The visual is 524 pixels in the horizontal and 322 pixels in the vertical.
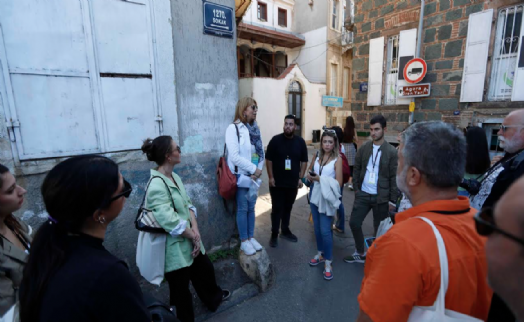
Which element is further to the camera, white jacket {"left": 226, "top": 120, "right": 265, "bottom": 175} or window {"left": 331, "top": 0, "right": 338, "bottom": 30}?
window {"left": 331, "top": 0, "right": 338, "bottom": 30}

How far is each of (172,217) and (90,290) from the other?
3.91 ft

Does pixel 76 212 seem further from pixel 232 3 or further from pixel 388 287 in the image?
pixel 232 3

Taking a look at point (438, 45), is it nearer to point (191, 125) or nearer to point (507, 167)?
point (507, 167)

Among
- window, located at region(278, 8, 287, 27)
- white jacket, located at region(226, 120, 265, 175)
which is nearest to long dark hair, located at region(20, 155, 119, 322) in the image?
white jacket, located at region(226, 120, 265, 175)

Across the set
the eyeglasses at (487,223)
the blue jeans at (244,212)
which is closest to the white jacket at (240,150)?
the blue jeans at (244,212)

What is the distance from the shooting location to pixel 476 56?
624 centimetres

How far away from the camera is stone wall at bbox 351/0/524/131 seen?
6.29 meters

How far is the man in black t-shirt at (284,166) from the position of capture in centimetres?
389

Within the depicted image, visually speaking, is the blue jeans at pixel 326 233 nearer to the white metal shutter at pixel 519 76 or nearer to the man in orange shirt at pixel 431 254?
the man in orange shirt at pixel 431 254

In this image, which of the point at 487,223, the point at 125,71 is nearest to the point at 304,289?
the point at 487,223

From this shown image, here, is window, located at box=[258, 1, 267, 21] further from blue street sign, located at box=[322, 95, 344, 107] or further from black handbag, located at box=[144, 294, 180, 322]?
black handbag, located at box=[144, 294, 180, 322]

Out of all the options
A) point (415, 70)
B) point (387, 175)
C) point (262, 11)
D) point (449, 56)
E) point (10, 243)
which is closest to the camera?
point (10, 243)

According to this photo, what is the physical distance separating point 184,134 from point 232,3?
71.6 inches

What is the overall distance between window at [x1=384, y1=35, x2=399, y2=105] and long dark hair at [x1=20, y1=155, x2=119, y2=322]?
8394 millimetres
